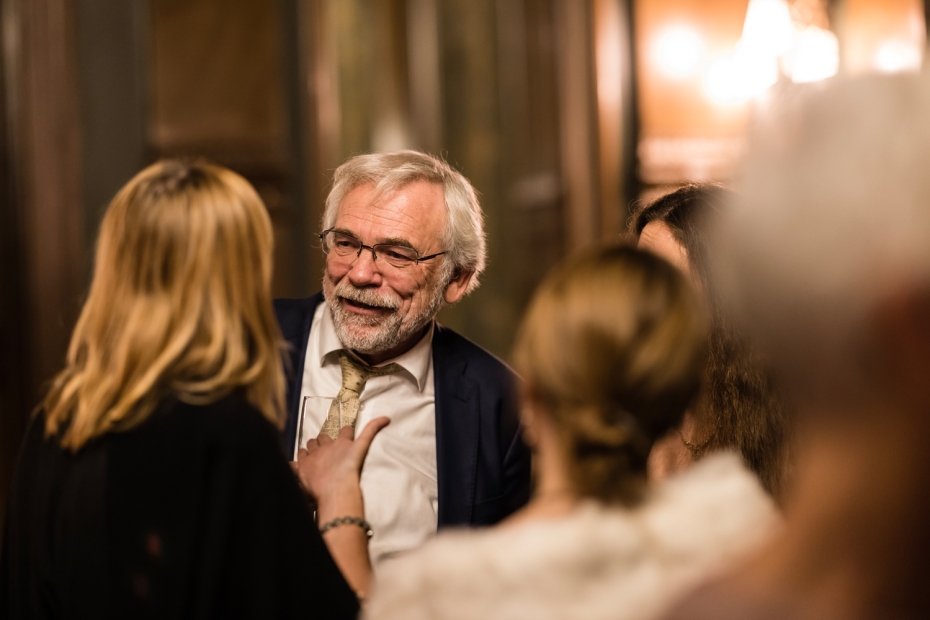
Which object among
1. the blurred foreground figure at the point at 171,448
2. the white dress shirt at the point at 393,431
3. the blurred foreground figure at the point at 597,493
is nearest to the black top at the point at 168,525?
the blurred foreground figure at the point at 171,448

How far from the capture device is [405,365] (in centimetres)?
247

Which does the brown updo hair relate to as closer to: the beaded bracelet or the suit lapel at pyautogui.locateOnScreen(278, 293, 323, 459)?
the beaded bracelet

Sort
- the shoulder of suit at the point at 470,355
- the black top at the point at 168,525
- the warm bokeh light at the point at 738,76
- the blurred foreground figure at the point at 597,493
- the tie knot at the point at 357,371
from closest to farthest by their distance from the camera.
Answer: the blurred foreground figure at the point at 597,493
the black top at the point at 168,525
the tie knot at the point at 357,371
the shoulder of suit at the point at 470,355
the warm bokeh light at the point at 738,76

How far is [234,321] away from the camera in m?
1.51

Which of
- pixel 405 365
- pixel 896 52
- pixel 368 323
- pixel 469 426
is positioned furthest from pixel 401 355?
pixel 896 52

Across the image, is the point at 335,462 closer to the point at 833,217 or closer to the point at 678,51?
the point at 833,217

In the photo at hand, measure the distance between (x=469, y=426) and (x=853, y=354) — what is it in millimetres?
1501

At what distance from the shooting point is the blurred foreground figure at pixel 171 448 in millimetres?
1410

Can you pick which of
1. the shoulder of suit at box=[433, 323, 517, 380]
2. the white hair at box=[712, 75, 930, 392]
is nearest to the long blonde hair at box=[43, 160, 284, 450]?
the white hair at box=[712, 75, 930, 392]

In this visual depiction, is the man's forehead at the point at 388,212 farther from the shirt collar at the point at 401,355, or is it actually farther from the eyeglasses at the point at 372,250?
the shirt collar at the point at 401,355

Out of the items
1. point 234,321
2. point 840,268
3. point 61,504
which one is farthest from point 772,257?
point 61,504

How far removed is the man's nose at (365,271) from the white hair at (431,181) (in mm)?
149

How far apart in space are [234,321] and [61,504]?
380 millimetres

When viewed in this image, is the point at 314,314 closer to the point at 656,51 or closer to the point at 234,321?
the point at 234,321
